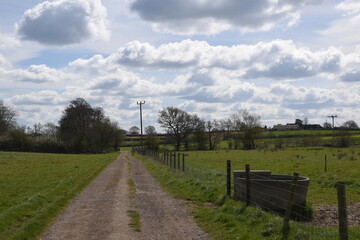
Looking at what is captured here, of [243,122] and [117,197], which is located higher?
[243,122]

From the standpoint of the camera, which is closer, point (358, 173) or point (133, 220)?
point (133, 220)

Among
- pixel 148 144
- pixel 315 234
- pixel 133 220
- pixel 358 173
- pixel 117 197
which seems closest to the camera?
pixel 315 234

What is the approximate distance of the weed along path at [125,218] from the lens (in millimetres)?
9461

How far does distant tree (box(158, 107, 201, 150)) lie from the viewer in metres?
106

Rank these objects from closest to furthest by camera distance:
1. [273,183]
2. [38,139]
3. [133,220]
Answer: [133,220]
[273,183]
[38,139]

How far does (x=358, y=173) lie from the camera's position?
83.2ft

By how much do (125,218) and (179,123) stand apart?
9463 centimetres

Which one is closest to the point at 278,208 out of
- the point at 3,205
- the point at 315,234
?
the point at 315,234

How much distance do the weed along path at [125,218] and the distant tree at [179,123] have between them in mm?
88277

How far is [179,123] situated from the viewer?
348ft

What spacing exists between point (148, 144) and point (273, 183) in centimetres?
7915

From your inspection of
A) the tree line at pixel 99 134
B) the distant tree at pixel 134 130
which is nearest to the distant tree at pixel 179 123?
the tree line at pixel 99 134

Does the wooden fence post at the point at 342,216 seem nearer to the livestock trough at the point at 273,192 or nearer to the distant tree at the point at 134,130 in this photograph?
the livestock trough at the point at 273,192

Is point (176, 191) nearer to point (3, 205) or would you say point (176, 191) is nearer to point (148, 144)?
point (3, 205)
